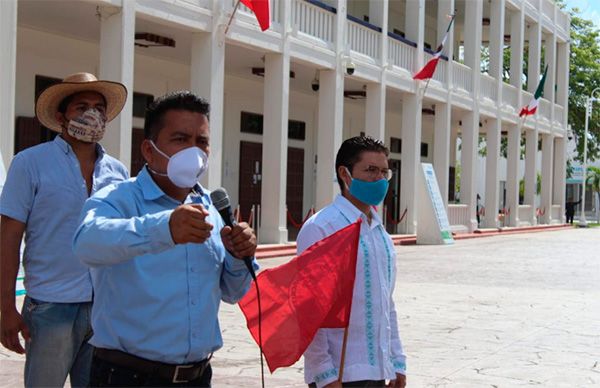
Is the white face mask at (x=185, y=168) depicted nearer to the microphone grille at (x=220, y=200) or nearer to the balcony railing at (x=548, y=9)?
the microphone grille at (x=220, y=200)

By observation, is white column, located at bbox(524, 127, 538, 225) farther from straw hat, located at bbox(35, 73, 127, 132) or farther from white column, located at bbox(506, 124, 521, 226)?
straw hat, located at bbox(35, 73, 127, 132)

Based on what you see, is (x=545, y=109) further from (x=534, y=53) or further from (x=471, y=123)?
(x=471, y=123)

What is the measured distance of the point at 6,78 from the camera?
480 inches

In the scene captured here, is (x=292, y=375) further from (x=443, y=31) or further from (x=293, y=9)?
(x=443, y=31)

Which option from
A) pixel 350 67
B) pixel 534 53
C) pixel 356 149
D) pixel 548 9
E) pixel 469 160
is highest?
pixel 548 9

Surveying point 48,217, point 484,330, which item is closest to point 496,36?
point 484,330

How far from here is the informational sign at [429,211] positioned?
2484cm

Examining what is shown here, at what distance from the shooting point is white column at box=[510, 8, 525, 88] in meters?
35.0

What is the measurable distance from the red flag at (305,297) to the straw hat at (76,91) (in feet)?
3.72

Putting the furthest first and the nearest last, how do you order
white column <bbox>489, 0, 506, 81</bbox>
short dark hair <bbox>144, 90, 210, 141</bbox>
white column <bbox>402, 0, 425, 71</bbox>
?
white column <bbox>489, 0, 506, 81</bbox> < white column <bbox>402, 0, 425, 71</bbox> < short dark hair <bbox>144, 90, 210, 141</bbox>

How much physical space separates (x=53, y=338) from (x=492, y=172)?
3077cm

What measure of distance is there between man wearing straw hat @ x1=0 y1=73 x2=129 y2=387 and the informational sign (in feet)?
69.5

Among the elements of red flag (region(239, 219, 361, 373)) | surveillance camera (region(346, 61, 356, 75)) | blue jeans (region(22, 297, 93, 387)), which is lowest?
blue jeans (region(22, 297, 93, 387))

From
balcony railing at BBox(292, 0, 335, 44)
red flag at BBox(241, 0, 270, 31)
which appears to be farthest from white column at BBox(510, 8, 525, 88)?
red flag at BBox(241, 0, 270, 31)
